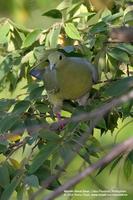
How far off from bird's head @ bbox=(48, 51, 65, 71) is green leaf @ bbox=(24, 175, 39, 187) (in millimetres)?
241

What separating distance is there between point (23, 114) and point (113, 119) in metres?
0.20

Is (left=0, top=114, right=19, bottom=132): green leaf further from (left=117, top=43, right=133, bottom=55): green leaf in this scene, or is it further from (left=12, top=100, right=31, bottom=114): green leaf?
(left=117, top=43, right=133, bottom=55): green leaf

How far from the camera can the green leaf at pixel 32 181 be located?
30.7 inches

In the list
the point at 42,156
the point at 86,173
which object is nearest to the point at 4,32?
A: the point at 42,156

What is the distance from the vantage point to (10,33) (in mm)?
1150

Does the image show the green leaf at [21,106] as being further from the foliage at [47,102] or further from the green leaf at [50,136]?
the green leaf at [50,136]

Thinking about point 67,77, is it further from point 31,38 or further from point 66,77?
point 31,38

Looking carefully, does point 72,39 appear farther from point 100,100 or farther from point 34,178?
point 34,178

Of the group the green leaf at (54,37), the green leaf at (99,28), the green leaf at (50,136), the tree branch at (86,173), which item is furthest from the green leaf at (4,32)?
the tree branch at (86,173)

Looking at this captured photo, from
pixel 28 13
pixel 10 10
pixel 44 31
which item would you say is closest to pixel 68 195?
pixel 44 31

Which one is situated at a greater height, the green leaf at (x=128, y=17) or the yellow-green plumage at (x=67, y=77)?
the green leaf at (x=128, y=17)

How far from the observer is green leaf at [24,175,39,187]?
779mm

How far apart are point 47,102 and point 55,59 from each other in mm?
90

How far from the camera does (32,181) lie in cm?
79
